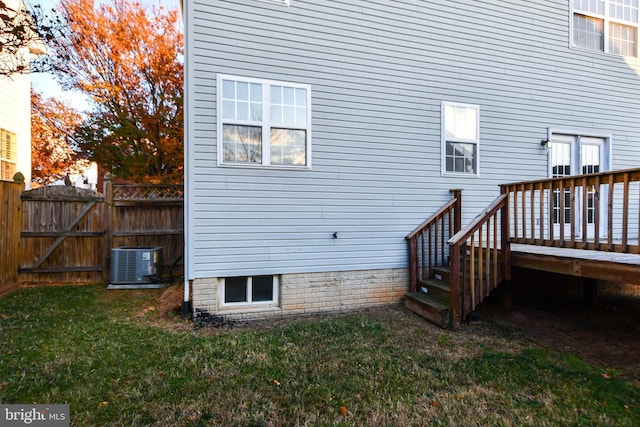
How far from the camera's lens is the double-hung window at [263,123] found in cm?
474

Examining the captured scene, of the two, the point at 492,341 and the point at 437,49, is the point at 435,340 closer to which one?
the point at 492,341

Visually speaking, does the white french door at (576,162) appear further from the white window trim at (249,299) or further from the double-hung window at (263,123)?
the white window trim at (249,299)

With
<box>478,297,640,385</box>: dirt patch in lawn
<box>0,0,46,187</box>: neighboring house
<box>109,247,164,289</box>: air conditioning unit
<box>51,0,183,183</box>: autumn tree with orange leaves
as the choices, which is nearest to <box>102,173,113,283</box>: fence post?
<box>109,247,164,289</box>: air conditioning unit

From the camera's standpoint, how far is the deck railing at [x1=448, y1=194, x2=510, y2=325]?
14.4 ft

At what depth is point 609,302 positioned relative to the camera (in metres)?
6.11

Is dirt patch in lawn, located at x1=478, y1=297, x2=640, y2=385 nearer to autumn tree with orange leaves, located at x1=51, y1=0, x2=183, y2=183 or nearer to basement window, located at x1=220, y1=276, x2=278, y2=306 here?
basement window, located at x1=220, y1=276, x2=278, y2=306

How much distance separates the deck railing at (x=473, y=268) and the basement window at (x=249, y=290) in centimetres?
249

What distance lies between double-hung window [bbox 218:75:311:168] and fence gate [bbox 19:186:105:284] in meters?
3.85

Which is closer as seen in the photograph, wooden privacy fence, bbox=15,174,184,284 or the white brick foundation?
the white brick foundation

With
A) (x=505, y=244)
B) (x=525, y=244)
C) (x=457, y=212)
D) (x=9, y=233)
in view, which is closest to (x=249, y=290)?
(x=457, y=212)

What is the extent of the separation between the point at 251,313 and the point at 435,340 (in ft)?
8.16

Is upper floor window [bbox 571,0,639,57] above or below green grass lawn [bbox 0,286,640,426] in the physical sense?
above

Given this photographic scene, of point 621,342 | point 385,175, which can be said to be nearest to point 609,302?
point 621,342

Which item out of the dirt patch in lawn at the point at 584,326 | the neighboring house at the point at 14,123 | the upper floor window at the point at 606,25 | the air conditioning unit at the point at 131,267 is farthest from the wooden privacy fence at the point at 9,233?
the upper floor window at the point at 606,25
